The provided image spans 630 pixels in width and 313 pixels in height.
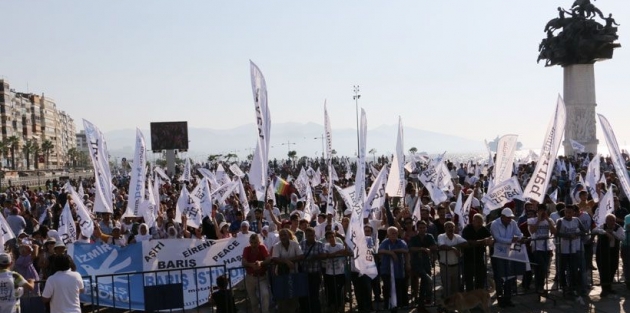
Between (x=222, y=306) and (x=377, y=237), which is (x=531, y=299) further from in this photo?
(x=222, y=306)

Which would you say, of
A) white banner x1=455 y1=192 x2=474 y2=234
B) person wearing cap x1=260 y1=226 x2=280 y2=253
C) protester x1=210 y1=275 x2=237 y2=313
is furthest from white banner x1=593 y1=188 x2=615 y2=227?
protester x1=210 y1=275 x2=237 y2=313

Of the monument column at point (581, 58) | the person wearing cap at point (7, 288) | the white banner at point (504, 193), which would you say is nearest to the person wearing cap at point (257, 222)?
the white banner at point (504, 193)

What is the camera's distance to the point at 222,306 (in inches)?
367

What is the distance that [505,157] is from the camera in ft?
46.5

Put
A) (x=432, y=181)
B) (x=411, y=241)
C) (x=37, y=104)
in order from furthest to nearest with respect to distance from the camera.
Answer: (x=37, y=104)
(x=432, y=181)
(x=411, y=241)

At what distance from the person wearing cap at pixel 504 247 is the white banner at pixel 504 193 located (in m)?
2.76

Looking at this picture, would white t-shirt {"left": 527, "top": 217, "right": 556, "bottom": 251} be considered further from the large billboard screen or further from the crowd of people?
the large billboard screen

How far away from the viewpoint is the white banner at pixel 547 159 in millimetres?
11484

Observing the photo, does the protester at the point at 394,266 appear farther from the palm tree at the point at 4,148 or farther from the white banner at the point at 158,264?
the palm tree at the point at 4,148

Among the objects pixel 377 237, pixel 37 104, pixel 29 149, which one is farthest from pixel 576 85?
pixel 37 104

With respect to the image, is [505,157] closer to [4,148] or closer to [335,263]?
[335,263]

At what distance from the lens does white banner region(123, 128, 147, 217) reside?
13894 millimetres

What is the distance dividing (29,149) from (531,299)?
12622 cm

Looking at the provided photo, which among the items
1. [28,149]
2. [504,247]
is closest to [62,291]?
[504,247]
